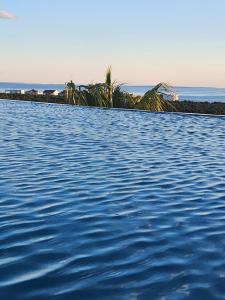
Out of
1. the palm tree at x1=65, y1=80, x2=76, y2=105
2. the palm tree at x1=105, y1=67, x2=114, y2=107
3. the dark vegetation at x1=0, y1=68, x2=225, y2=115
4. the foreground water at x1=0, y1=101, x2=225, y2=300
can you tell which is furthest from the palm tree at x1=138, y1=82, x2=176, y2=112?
the foreground water at x1=0, y1=101, x2=225, y2=300

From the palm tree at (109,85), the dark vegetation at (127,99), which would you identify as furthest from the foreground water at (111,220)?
the palm tree at (109,85)

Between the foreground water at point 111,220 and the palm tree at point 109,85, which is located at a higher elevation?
the palm tree at point 109,85

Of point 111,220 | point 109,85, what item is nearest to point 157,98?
point 109,85

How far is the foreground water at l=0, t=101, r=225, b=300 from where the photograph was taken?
191 inches

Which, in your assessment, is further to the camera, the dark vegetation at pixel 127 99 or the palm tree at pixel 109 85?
the palm tree at pixel 109 85

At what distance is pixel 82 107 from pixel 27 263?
74.8ft

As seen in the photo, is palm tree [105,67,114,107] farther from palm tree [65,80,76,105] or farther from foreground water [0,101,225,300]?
foreground water [0,101,225,300]

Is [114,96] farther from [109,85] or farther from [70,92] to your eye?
[70,92]

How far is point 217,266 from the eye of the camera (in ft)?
17.3

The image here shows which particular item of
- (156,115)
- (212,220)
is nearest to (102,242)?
(212,220)

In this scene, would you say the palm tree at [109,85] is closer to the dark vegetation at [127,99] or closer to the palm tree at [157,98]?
the dark vegetation at [127,99]

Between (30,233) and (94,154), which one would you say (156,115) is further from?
Result: (30,233)

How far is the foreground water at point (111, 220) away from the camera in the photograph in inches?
191

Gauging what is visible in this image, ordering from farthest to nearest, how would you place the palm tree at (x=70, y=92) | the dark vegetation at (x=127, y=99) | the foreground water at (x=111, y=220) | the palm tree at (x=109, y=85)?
the palm tree at (x=70, y=92), the palm tree at (x=109, y=85), the dark vegetation at (x=127, y=99), the foreground water at (x=111, y=220)
